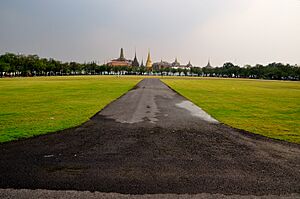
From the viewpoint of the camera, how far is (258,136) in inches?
399

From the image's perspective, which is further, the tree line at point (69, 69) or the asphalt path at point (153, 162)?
the tree line at point (69, 69)

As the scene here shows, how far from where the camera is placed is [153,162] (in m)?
6.64

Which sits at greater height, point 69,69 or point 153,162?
point 69,69

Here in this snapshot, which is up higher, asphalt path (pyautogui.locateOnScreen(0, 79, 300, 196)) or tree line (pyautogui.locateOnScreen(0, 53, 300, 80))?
tree line (pyautogui.locateOnScreen(0, 53, 300, 80))

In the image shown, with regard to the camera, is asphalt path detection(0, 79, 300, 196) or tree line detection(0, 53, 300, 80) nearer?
asphalt path detection(0, 79, 300, 196)

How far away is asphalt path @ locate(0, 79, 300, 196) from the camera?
521 centimetres

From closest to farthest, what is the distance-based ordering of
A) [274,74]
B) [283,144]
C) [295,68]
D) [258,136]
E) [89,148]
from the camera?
[89,148]
[283,144]
[258,136]
[295,68]
[274,74]

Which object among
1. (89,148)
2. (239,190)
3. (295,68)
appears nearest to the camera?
(239,190)

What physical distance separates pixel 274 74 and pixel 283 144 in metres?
157

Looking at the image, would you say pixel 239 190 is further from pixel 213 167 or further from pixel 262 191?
pixel 213 167

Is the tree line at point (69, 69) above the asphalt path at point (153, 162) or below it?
above

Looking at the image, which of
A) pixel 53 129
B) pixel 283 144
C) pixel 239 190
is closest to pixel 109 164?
pixel 239 190

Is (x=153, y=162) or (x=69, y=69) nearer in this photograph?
(x=153, y=162)

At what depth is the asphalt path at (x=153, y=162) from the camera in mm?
5207
